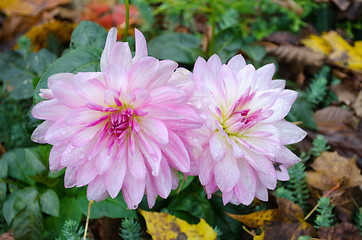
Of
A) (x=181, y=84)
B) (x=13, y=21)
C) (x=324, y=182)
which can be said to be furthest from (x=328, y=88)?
(x=13, y=21)

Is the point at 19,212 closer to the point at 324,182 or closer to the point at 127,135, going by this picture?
the point at 127,135

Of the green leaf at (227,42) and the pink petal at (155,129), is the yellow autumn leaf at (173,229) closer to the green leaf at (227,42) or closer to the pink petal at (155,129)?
the pink petal at (155,129)

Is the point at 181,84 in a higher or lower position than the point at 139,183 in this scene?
higher

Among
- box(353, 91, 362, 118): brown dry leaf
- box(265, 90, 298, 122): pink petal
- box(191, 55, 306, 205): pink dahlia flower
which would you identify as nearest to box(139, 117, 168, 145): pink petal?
box(191, 55, 306, 205): pink dahlia flower

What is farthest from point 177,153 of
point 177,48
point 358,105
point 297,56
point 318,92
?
point 297,56

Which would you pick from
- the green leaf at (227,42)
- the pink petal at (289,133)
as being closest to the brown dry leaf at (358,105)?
the green leaf at (227,42)

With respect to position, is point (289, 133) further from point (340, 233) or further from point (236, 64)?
point (340, 233)

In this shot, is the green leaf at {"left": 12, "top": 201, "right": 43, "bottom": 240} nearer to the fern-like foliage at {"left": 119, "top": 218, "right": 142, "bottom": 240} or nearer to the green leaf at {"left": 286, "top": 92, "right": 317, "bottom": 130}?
the fern-like foliage at {"left": 119, "top": 218, "right": 142, "bottom": 240}

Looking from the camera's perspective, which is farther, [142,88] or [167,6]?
[167,6]
